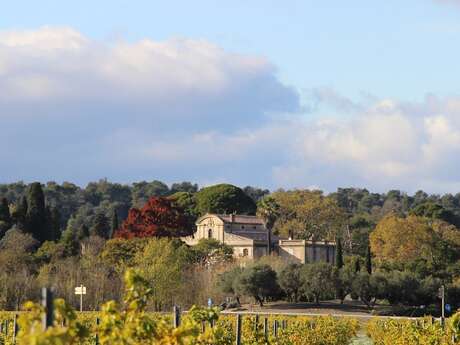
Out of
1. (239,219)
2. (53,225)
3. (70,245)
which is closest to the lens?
(70,245)

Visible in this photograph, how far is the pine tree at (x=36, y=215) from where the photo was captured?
99.9 metres

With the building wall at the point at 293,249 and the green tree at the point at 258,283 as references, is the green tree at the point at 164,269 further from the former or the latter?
the building wall at the point at 293,249

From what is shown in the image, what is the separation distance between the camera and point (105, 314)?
10211 millimetres

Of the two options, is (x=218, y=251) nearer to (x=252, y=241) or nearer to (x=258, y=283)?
(x=252, y=241)

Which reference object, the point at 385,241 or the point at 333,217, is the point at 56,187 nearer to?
the point at 333,217

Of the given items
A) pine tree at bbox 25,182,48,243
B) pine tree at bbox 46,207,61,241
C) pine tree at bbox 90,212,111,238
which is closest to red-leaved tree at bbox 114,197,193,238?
pine tree at bbox 46,207,61,241

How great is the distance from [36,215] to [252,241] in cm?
1865

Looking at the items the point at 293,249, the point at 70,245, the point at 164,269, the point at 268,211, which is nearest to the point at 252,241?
the point at 268,211

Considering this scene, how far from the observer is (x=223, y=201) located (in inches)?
4766

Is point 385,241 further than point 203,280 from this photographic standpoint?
Yes

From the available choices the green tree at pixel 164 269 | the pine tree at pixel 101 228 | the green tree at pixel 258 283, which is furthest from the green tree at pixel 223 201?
the green tree at pixel 258 283

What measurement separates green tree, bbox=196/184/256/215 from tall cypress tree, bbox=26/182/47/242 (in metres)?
24.1

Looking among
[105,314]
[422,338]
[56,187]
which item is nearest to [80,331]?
[105,314]

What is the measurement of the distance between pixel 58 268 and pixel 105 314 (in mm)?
66479
